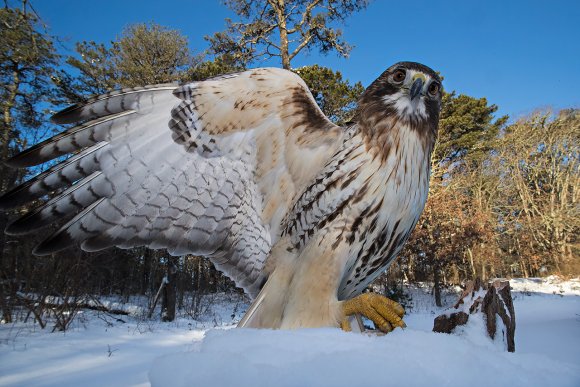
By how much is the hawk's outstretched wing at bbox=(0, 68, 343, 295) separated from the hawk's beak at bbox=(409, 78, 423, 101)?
1.69 feet

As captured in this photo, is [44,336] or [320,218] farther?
[44,336]

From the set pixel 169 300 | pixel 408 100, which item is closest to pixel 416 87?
pixel 408 100

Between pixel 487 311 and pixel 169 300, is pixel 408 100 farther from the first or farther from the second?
pixel 169 300

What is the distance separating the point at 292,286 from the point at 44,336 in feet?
23.2

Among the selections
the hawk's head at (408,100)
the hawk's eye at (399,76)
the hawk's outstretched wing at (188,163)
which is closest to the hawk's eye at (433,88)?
the hawk's head at (408,100)

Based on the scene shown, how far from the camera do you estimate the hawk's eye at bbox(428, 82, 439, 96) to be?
2.37 m

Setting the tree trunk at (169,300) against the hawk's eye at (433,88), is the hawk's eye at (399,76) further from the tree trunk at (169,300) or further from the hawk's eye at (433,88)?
the tree trunk at (169,300)

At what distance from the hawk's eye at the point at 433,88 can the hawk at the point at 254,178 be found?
1 centimetres

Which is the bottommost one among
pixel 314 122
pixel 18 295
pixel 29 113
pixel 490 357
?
pixel 18 295

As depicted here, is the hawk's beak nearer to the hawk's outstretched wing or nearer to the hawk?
the hawk

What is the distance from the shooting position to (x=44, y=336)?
6.89 metres

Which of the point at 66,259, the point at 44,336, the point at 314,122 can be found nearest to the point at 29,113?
the point at 66,259

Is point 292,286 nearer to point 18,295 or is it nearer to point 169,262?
point 18,295

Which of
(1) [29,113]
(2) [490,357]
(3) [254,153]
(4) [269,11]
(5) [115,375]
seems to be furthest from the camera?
(4) [269,11]
